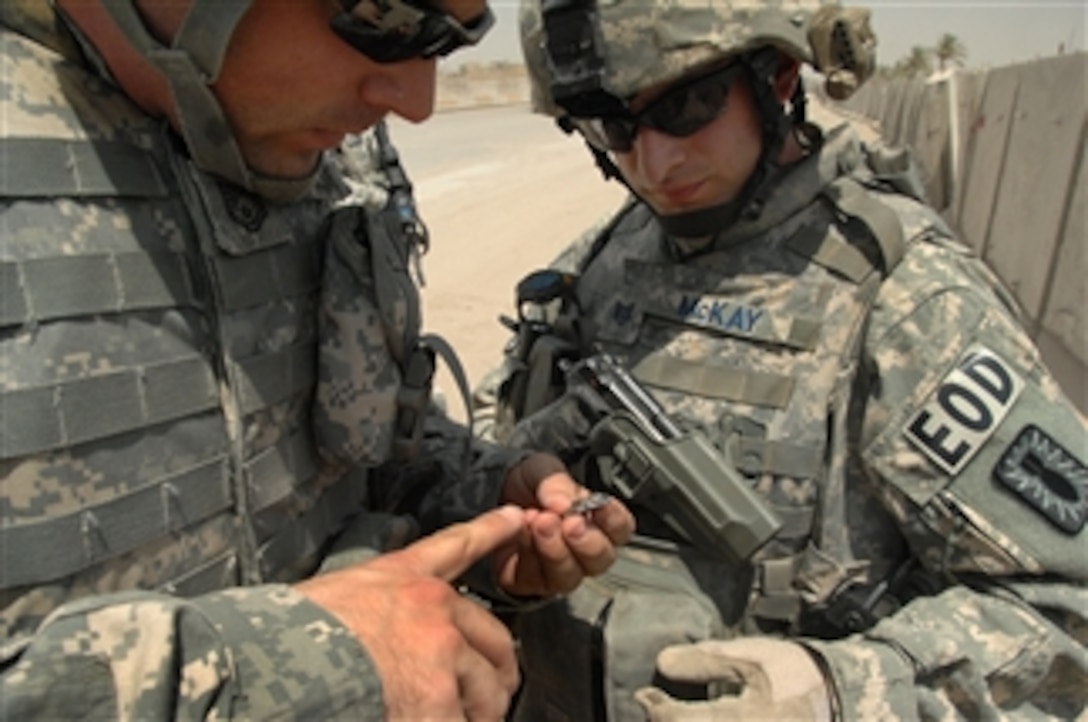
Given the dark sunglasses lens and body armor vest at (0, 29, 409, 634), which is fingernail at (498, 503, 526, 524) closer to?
body armor vest at (0, 29, 409, 634)

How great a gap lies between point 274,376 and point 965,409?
1314 mm

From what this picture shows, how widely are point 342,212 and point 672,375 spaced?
0.98 meters

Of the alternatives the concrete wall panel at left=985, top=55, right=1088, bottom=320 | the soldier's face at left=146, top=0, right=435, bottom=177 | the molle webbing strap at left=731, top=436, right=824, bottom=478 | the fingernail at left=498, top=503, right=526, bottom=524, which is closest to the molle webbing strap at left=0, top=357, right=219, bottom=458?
the soldier's face at left=146, top=0, right=435, bottom=177

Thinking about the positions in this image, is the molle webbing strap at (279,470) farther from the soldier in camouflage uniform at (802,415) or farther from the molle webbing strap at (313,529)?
the soldier in camouflage uniform at (802,415)

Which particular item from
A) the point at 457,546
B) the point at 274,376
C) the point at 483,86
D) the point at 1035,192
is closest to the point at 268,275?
the point at 274,376

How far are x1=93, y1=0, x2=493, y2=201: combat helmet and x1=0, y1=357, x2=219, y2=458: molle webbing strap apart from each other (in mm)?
321

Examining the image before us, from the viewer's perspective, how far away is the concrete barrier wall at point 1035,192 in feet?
18.8

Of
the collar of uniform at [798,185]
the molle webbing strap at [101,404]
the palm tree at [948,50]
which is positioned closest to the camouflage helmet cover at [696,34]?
the collar of uniform at [798,185]

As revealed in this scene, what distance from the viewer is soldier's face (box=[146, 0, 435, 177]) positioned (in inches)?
47.5

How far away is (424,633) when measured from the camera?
1157 mm

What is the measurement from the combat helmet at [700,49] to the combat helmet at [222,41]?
77 cm

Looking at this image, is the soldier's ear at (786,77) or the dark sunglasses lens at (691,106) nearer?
the dark sunglasses lens at (691,106)

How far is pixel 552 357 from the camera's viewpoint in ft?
8.30

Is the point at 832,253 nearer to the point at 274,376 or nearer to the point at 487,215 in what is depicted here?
the point at 274,376
